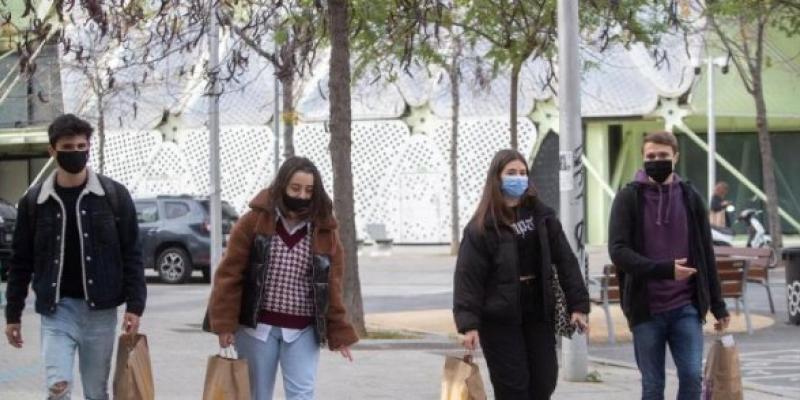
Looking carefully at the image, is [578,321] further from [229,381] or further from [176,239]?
[176,239]

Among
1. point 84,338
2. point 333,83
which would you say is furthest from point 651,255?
point 333,83

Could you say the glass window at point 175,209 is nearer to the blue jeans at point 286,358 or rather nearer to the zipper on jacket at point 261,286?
the blue jeans at point 286,358

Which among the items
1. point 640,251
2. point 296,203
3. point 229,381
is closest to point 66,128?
point 296,203

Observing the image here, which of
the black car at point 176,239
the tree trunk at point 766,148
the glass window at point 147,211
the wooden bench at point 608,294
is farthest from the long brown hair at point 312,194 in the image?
the tree trunk at point 766,148

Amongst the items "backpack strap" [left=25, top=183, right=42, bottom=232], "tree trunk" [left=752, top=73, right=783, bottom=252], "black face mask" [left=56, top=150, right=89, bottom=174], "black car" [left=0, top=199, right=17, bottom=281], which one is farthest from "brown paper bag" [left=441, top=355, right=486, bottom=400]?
"tree trunk" [left=752, top=73, right=783, bottom=252]

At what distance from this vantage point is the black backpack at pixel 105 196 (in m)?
7.47

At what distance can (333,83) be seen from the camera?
15.8 m

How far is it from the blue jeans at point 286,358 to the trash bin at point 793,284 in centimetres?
1178

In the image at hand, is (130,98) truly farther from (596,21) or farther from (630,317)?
(630,317)

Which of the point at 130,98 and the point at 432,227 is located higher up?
the point at 130,98

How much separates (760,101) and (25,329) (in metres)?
17.2

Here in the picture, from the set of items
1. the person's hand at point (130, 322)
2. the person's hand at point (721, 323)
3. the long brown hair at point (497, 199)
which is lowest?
the person's hand at point (721, 323)

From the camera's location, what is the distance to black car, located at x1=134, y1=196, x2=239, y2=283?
90.5 ft

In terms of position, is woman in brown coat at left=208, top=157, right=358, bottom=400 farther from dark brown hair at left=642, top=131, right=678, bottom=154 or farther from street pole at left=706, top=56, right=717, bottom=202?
street pole at left=706, top=56, right=717, bottom=202
